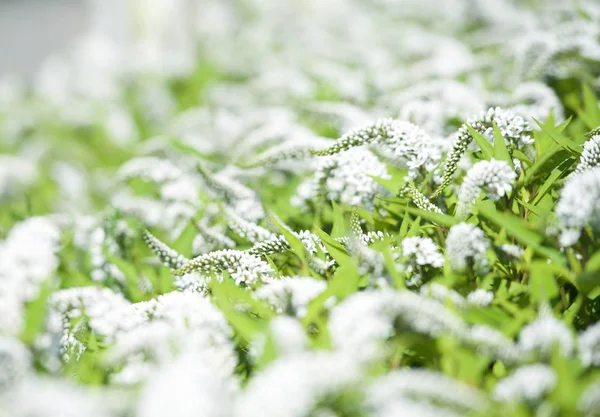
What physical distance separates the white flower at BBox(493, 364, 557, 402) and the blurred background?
32.2 feet

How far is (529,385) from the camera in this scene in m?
1.03

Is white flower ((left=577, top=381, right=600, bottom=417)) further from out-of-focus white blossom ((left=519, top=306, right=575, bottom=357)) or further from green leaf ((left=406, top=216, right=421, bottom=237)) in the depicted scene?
green leaf ((left=406, top=216, right=421, bottom=237))

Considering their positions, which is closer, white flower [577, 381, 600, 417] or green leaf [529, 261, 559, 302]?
white flower [577, 381, 600, 417]

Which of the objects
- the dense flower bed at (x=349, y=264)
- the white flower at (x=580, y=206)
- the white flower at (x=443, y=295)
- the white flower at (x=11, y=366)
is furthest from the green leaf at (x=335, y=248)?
the white flower at (x=11, y=366)

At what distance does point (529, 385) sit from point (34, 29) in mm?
12225

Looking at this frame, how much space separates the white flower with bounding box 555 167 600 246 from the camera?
3.97 feet

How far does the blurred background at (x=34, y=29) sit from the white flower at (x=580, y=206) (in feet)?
31.7

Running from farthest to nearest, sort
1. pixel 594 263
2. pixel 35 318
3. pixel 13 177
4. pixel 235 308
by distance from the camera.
→ 1. pixel 13 177
2. pixel 235 308
3. pixel 35 318
4. pixel 594 263

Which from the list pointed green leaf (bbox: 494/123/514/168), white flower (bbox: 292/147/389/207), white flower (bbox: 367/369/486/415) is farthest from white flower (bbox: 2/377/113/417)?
pointed green leaf (bbox: 494/123/514/168)

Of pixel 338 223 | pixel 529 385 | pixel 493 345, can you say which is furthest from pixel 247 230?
pixel 529 385

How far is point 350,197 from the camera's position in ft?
5.96

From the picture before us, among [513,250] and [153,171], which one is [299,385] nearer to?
[513,250]

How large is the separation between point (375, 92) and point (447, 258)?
2.01 m

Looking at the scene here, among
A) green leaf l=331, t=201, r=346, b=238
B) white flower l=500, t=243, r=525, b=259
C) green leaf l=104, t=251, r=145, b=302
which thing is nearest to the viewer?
Answer: white flower l=500, t=243, r=525, b=259
